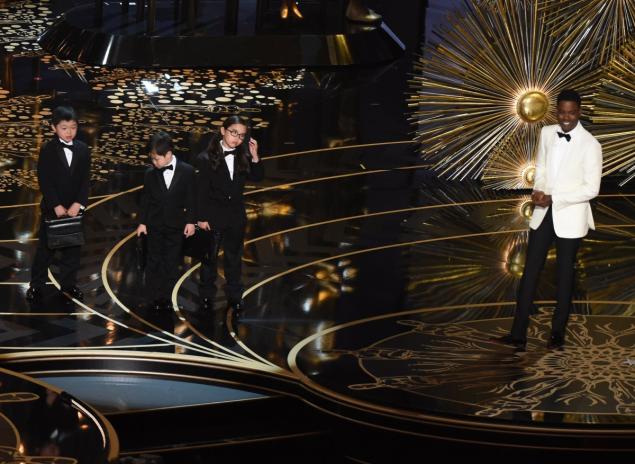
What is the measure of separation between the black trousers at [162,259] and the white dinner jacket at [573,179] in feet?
6.84

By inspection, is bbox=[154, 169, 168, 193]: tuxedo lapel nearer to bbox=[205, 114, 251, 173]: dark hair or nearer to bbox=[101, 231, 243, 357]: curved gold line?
bbox=[205, 114, 251, 173]: dark hair

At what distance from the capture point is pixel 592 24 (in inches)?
399

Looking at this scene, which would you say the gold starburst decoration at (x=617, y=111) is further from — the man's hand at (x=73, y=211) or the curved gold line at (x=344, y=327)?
the man's hand at (x=73, y=211)

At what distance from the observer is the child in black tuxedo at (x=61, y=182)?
8125 millimetres

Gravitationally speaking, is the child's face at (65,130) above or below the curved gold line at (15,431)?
above

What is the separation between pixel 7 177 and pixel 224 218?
282cm

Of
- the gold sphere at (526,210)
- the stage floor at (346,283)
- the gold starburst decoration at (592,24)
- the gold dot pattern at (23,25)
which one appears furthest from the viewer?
the gold dot pattern at (23,25)

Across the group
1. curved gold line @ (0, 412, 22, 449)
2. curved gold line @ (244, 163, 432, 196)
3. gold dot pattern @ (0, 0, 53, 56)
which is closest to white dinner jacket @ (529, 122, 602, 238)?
curved gold line @ (0, 412, 22, 449)

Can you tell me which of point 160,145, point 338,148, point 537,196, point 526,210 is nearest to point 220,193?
point 160,145

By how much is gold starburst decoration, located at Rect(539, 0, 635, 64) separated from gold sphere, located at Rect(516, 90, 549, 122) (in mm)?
409

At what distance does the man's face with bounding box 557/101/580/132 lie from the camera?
741 centimetres

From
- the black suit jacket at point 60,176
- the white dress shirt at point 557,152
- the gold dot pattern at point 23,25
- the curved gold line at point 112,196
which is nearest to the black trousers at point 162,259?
the black suit jacket at point 60,176

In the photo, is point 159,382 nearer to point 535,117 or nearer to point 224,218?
point 224,218

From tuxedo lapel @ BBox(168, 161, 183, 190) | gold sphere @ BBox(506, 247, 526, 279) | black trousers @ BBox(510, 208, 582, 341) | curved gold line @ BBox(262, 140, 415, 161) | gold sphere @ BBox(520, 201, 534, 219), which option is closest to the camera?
black trousers @ BBox(510, 208, 582, 341)
